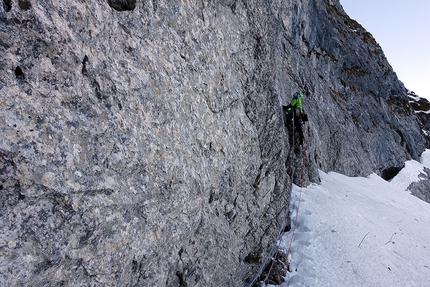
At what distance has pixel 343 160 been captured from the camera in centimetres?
1938

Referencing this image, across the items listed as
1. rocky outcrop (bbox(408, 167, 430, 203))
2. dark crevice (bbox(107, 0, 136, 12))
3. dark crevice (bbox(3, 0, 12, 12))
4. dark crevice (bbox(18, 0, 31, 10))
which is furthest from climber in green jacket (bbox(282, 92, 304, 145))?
rocky outcrop (bbox(408, 167, 430, 203))

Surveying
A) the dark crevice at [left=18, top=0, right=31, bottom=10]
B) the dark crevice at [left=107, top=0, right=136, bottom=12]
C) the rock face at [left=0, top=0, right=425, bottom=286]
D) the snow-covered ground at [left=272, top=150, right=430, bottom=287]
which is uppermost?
the dark crevice at [left=107, top=0, right=136, bottom=12]

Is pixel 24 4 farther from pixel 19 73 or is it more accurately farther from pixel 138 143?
pixel 138 143

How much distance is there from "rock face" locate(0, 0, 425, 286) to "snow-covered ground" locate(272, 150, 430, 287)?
3.79ft

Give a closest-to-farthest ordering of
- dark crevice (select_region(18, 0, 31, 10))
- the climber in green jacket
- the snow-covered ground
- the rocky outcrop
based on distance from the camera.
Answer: dark crevice (select_region(18, 0, 31, 10)) → the snow-covered ground → the climber in green jacket → the rocky outcrop

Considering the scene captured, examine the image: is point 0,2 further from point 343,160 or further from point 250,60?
point 343,160

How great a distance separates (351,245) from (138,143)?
7831mm

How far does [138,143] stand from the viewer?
4133mm

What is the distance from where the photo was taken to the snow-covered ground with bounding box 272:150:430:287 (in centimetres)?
723

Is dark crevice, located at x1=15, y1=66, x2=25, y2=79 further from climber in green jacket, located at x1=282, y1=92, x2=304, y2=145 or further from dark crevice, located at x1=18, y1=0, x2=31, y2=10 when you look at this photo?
climber in green jacket, located at x1=282, y1=92, x2=304, y2=145

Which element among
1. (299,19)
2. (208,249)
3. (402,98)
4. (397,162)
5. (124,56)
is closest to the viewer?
(124,56)

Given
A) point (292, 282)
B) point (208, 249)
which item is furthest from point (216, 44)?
point (292, 282)

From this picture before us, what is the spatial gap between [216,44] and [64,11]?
391cm

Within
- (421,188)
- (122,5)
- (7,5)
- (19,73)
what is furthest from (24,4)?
(421,188)
